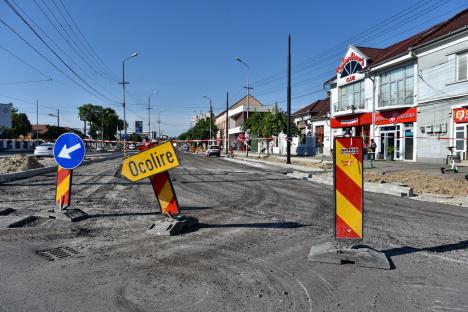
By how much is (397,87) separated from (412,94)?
7.59ft

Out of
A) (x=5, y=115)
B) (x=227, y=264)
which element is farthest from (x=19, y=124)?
(x=227, y=264)

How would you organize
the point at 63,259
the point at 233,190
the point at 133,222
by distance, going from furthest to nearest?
1. the point at 233,190
2. the point at 133,222
3. the point at 63,259

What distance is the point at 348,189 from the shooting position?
5059 mm

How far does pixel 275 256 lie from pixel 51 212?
4884mm

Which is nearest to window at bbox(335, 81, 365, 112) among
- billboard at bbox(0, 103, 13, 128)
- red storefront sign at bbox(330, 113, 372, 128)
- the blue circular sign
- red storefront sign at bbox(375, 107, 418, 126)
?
red storefront sign at bbox(330, 113, 372, 128)

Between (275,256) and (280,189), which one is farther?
(280,189)

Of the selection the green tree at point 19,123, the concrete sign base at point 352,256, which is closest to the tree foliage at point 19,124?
the green tree at point 19,123

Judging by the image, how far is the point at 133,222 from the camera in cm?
731

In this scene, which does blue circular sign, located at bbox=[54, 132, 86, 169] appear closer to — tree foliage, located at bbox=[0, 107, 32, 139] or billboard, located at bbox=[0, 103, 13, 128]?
billboard, located at bbox=[0, 103, 13, 128]

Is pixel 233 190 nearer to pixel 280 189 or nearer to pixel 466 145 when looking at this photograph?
pixel 280 189

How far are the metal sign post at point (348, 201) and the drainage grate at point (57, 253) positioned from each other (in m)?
3.28

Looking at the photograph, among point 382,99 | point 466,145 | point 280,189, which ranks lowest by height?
point 280,189

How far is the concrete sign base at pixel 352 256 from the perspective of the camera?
190 inches

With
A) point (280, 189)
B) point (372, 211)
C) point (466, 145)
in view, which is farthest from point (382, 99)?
point (372, 211)
